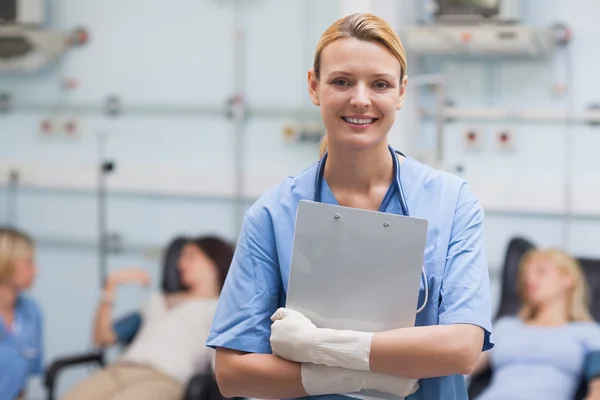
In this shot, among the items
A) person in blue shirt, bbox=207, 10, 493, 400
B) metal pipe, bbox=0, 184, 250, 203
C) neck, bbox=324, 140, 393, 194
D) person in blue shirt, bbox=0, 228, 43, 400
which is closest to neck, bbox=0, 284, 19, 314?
person in blue shirt, bbox=0, 228, 43, 400

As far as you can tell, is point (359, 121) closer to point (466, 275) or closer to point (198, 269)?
point (466, 275)

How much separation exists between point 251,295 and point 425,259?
268mm

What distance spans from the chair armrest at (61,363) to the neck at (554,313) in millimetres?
1762

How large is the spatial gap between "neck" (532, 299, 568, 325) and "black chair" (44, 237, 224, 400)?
47.7 inches

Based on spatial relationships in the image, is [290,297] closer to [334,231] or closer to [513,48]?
[334,231]

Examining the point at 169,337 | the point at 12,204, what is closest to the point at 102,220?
the point at 12,204

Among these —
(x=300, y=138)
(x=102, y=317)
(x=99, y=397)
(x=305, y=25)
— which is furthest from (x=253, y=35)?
(x=99, y=397)

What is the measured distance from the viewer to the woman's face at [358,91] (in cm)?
133

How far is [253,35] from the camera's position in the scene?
4203mm

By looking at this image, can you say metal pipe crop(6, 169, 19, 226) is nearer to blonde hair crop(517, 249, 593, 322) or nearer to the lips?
blonde hair crop(517, 249, 593, 322)

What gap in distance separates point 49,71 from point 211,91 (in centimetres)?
90

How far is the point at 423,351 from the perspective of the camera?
1299 mm

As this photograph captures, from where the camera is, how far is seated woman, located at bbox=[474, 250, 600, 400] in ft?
10.6

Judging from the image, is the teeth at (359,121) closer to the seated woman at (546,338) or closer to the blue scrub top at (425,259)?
the blue scrub top at (425,259)
